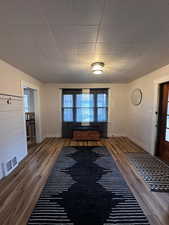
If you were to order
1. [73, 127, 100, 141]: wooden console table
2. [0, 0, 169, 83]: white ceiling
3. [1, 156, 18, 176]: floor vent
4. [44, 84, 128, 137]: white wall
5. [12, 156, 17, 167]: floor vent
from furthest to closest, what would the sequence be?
[44, 84, 128, 137]: white wall → [73, 127, 100, 141]: wooden console table → [12, 156, 17, 167]: floor vent → [1, 156, 18, 176]: floor vent → [0, 0, 169, 83]: white ceiling

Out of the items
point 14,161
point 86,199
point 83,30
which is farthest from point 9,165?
point 83,30

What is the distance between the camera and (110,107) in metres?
5.30

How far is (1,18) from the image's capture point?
1.27 metres

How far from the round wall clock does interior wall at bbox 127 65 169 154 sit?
0.47ft

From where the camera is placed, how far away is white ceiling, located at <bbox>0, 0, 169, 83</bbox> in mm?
1127

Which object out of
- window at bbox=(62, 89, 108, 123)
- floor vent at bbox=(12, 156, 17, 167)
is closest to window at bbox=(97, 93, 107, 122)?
window at bbox=(62, 89, 108, 123)

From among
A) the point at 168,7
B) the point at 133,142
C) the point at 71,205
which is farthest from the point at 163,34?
the point at 133,142

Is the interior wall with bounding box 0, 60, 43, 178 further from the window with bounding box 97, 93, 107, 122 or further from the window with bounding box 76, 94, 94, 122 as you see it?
the window with bounding box 97, 93, 107, 122

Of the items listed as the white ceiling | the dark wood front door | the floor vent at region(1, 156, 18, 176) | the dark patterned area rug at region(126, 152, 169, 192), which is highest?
the white ceiling

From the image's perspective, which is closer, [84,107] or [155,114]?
[155,114]

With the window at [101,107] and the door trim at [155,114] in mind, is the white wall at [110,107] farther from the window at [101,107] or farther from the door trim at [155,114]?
the door trim at [155,114]

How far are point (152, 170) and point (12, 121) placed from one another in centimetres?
326

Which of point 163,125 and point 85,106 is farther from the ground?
point 85,106

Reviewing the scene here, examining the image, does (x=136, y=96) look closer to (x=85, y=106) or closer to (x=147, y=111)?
(x=147, y=111)
